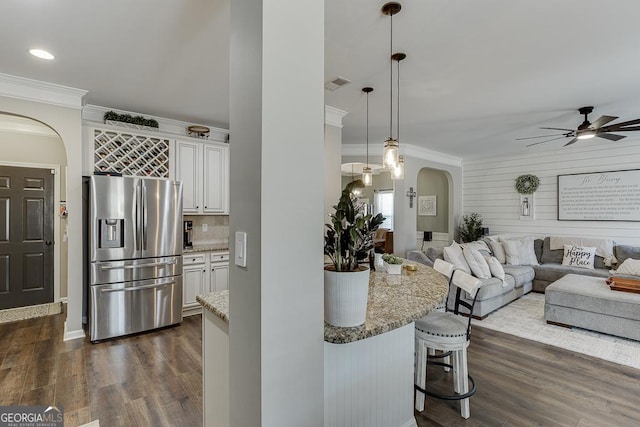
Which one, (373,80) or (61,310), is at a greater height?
(373,80)

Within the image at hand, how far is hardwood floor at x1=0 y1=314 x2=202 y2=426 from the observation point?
221cm

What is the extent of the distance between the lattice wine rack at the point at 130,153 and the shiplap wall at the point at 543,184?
6.65 meters

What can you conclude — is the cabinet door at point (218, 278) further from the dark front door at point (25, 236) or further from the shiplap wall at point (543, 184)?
the shiplap wall at point (543, 184)

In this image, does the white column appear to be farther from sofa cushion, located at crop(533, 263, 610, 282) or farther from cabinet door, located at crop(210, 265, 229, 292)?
sofa cushion, located at crop(533, 263, 610, 282)

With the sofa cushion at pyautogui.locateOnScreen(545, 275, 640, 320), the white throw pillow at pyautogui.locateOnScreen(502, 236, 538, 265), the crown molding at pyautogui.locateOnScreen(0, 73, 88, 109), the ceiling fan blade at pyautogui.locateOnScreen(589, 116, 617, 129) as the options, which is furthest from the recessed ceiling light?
the white throw pillow at pyautogui.locateOnScreen(502, 236, 538, 265)

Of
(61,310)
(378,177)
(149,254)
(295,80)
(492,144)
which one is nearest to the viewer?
(295,80)

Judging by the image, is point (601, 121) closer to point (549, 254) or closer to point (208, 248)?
point (549, 254)

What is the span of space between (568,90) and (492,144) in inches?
102

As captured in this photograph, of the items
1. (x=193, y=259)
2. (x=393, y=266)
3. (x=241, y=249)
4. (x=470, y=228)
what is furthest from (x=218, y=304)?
(x=470, y=228)

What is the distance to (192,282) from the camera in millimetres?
4277

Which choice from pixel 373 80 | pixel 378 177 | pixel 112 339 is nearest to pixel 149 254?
pixel 112 339

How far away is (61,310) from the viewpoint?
14.7ft

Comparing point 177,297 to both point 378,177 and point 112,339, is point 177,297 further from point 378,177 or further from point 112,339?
point 378,177

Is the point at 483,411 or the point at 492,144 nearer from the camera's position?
the point at 483,411
